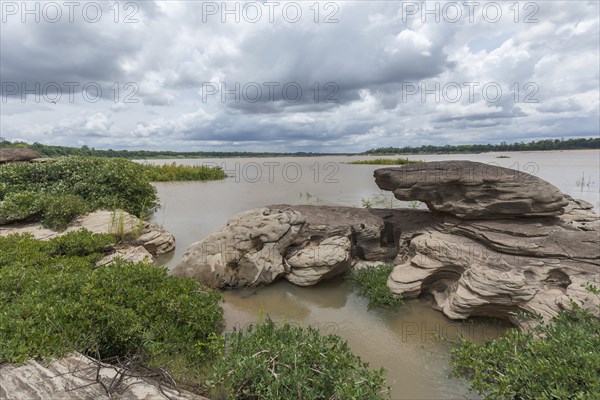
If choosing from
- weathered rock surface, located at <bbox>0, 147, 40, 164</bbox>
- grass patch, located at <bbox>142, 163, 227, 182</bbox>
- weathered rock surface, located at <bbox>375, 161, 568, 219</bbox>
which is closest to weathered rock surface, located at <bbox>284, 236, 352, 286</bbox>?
weathered rock surface, located at <bbox>375, 161, 568, 219</bbox>

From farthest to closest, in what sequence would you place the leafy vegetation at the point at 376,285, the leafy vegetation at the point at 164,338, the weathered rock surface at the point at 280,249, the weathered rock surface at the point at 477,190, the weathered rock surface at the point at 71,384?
the weathered rock surface at the point at 280,249 < the weathered rock surface at the point at 477,190 < the leafy vegetation at the point at 376,285 < the leafy vegetation at the point at 164,338 < the weathered rock surface at the point at 71,384

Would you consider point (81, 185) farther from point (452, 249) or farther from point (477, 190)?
point (477, 190)

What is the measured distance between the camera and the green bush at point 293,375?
315cm

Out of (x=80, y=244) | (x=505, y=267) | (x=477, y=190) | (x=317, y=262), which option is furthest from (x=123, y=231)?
(x=505, y=267)

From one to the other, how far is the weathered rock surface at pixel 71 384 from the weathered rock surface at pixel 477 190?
708cm

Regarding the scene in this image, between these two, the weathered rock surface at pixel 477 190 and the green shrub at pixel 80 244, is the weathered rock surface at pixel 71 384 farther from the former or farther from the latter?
the weathered rock surface at pixel 477 190

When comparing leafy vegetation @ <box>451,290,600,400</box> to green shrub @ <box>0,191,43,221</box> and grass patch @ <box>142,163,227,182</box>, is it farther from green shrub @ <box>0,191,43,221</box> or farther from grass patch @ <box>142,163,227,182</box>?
grass patch @ <box>142,163,227,182</box>

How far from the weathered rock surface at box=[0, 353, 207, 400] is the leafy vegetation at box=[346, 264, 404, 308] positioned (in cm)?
456

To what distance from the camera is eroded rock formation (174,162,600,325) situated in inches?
246

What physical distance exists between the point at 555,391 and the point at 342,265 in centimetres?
530

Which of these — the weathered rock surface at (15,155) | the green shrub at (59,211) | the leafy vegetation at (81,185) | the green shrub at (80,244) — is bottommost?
the green shrub at (80,244)

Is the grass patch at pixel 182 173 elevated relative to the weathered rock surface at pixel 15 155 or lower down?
lower down

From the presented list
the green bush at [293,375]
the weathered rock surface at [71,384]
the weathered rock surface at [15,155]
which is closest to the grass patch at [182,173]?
the weathered rock surface at [15,155]

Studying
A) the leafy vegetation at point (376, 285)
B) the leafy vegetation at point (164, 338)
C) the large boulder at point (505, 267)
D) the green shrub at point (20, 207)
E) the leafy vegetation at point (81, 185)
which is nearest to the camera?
the leafy vegetation at point (164, 338)
